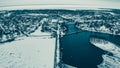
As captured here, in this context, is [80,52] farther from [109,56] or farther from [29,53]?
[29,53]

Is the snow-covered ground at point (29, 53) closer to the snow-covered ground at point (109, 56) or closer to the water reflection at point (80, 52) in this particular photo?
the water reflection at point (80, 52)

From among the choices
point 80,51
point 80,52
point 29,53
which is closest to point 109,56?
point 80,52

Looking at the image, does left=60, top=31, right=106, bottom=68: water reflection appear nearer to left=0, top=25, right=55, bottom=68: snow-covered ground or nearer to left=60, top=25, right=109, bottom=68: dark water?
left=60, top=25, right=109, bottom=68: dark water

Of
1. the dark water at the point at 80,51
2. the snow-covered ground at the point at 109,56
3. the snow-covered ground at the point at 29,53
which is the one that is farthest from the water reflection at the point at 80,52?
the snow-covered ground at the point at 29,53

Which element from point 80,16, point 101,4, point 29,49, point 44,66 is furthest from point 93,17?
point 44,66

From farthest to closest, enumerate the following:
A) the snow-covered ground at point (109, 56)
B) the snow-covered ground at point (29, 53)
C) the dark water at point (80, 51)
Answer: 1. the dark water at point (80, 51)
2. the snow-covered ground at point (109, 56)
3. the snow-covered ground at point (29, 53)

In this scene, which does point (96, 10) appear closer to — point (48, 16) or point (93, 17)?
point (93, 17)
